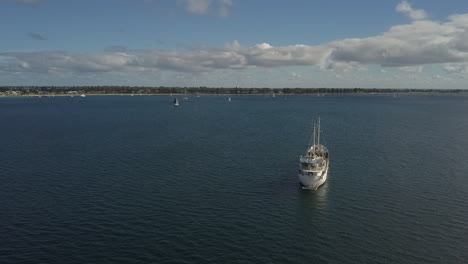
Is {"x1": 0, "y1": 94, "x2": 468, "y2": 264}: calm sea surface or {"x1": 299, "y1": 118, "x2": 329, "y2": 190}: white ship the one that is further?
{"x1": 299, "y1": 118, "x2": 329, "y2": 190}: white ship

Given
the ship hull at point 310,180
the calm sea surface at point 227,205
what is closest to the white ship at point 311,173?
the ship hull at point 310,180

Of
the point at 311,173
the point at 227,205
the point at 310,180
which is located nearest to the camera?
the point at 227,205

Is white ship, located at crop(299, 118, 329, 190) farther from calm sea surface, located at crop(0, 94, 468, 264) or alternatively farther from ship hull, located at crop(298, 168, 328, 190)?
calm sea surface, located at crop(0, 94, 468, 264)

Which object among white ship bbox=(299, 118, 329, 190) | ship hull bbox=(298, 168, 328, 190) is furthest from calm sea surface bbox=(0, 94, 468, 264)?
white ship bbox=(299, 118, 329, 190)

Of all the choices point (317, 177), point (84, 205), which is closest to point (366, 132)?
point (317, 177)

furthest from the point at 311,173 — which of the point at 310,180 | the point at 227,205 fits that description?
the point at 227,205

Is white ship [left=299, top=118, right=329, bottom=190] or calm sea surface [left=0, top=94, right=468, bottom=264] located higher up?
white ship [left=299, top=118, right=329, bottom=190]

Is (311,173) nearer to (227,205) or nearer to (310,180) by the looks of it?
(310,180)

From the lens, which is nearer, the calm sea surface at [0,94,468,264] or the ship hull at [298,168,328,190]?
the calm sea surface at [0,94,468,264]

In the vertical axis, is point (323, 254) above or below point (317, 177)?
below

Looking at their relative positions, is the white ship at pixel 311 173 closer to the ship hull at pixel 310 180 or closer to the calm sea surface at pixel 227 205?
the ship hull at pixel 310 180

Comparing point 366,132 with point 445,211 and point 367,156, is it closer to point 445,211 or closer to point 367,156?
point 367,156
